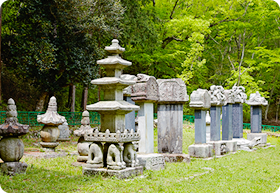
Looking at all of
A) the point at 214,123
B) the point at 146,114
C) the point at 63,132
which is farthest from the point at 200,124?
the point at 63,132

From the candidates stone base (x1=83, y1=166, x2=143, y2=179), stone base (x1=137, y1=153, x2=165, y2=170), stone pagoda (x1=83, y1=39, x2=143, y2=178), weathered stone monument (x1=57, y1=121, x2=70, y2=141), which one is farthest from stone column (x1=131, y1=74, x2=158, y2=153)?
weathered stone monument (x1=57, y1=121, x2=70, y2=141)

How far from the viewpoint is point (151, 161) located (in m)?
8.47

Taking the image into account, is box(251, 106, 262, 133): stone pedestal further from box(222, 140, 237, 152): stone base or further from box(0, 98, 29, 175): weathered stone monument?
box(0, 98, 29, 175): weathered stone monument

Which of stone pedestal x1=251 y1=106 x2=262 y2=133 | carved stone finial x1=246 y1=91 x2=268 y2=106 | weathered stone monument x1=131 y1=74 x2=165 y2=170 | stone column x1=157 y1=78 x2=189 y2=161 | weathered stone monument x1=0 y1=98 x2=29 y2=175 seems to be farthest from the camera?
stone pedestal x1=251 y1=106 x2=262 y2=133

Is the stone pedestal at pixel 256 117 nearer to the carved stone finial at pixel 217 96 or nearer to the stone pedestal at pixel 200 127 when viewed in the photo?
the carved stone finial at pixel 217 96

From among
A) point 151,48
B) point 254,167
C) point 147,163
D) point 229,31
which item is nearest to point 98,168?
point 147,163

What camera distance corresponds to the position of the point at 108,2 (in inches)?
627

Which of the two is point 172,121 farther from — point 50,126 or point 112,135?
point 50,126

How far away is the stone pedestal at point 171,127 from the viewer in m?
10.2

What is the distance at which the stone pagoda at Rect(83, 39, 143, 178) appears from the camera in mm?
7094

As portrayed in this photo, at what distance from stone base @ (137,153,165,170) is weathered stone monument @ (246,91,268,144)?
28.7ft

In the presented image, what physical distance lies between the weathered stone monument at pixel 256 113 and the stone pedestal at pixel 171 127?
705 centimetres

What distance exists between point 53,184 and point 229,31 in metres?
21.4

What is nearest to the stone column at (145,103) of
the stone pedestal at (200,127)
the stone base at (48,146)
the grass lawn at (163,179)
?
the grass lawn at (163,179)
